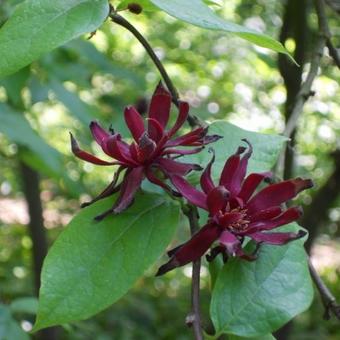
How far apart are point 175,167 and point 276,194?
110 millimetres

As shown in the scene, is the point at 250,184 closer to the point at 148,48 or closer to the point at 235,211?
the point at 235,211

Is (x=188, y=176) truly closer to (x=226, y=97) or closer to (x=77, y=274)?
(x=77, y=274)

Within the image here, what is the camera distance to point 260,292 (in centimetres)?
71

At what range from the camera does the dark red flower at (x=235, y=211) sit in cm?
68

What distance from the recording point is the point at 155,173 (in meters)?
0.75

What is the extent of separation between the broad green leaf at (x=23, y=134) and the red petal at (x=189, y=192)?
1039 mm

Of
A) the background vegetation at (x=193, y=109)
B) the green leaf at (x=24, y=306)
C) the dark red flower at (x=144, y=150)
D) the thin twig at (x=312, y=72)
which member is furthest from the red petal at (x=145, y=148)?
the background vegetation at (x=193, y=109)

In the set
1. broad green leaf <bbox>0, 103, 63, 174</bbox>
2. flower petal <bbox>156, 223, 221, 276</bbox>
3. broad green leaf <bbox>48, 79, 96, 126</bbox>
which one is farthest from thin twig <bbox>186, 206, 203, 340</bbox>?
broad green leaf <bbox>48, 79, 96, 126</bbox>

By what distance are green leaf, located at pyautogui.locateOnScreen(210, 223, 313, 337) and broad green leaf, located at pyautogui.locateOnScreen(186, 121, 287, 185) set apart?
116 mm

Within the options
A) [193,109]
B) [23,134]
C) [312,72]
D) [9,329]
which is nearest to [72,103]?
[23,134]

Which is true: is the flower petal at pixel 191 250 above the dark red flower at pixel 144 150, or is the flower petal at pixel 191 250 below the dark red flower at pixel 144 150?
below

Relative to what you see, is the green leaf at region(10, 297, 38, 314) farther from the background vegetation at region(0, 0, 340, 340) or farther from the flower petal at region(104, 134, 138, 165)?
the flower petal at region(104, 134, 138, 165)

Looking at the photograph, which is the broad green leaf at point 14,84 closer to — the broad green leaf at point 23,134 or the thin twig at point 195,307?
the broad green leaf at point 23,134

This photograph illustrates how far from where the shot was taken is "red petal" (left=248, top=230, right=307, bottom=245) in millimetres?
698
